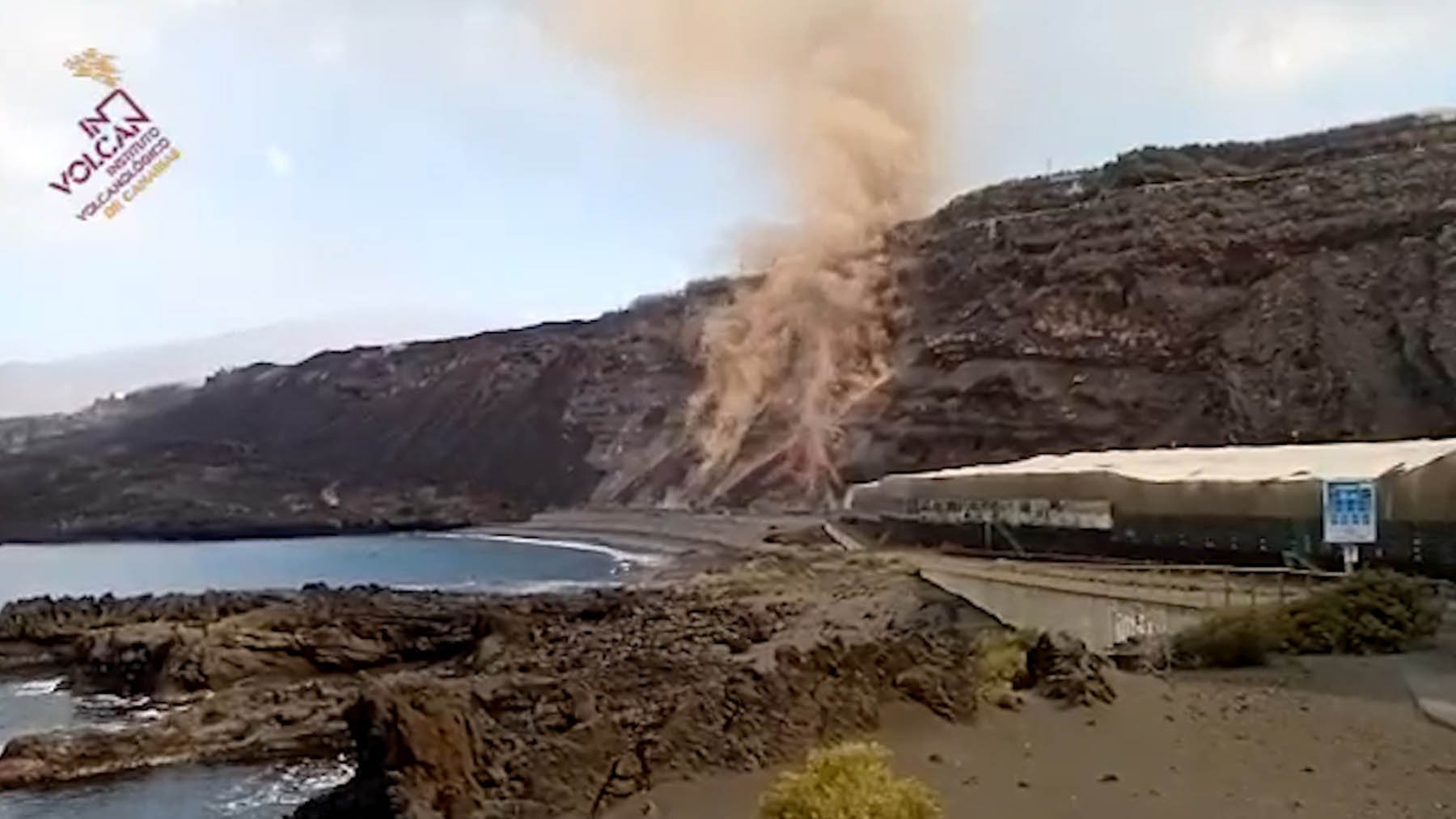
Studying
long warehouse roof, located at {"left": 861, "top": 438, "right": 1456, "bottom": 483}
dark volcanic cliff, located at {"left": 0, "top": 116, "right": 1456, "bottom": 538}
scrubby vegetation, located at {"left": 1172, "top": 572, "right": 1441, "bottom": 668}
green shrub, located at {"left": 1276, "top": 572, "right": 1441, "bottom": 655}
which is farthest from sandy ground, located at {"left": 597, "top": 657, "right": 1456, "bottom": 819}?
dark volcanic cliff, located at {"left": 0, "top": 116, "right": 1456, "bottom": 538}

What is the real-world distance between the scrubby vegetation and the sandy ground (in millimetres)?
1845

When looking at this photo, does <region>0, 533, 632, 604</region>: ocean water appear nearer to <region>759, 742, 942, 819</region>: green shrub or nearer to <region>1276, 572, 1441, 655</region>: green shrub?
<region>1276, 572, 1441, 655</region>: green shrub

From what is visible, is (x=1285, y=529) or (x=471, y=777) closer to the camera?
(x=471, y=777)

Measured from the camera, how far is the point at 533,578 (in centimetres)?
7906

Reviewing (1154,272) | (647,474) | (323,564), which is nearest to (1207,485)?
(1154,272)

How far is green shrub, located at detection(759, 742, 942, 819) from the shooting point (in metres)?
9.49

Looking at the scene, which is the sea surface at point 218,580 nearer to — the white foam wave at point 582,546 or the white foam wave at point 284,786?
the white foam wave at point 284,786

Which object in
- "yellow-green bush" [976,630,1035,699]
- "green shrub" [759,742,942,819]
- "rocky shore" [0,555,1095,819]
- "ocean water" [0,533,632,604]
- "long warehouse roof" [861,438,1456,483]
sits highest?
"long warehouse roof" [861,438,1456,483]

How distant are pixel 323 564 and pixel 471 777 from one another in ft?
335

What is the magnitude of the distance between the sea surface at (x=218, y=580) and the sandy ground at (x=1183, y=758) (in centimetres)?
1038

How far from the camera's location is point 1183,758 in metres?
13.9

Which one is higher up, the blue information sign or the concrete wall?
the blue information sign

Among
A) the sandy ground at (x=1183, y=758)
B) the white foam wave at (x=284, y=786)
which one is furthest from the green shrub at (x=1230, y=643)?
the white foam wave at (x=284, y=786)

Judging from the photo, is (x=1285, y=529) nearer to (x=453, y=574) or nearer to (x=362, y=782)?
(x=362, y=782)
